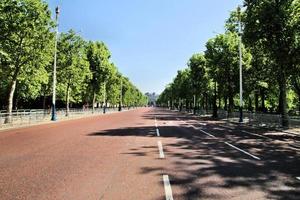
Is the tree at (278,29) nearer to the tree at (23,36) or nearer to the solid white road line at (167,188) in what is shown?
the tree at (23,36)

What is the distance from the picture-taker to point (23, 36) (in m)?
33.4

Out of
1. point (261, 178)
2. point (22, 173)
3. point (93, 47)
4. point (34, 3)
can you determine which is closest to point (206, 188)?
point (261, 178)

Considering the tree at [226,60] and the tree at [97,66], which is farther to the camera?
the tree at [97,66]

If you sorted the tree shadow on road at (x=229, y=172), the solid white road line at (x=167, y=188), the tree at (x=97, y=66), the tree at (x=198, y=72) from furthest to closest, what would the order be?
the tree at (x=97, y=66) → the tree at (x=198, y=72) → the tree shadow on road at (x=229, y=172) → the solid white road line at (x=167, y=188)

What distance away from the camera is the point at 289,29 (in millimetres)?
27406

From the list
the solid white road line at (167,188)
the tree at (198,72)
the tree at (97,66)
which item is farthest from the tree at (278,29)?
the tree at (97,66)

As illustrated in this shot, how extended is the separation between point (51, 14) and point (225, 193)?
32.1 metres

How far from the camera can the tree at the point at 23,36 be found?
32.3 m

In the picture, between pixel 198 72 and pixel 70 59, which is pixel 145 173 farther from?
pixel 198 72

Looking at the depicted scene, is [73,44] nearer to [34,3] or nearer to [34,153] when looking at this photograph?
[34,3]

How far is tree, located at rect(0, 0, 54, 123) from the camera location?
106 ft

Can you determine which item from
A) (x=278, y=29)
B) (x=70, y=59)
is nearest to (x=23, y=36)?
(x=70, y=59)

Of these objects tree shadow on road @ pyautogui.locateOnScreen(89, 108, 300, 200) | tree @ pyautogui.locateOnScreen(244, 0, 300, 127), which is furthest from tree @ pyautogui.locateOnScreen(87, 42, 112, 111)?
tree shadow on road @ pyautogui.locateOnScreen(89, 108, 300, 200)

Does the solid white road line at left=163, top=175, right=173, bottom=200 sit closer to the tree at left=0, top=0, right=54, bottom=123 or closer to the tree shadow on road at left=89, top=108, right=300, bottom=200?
the tree shadow on road at left=89, top=108, right=300, bottom=200
